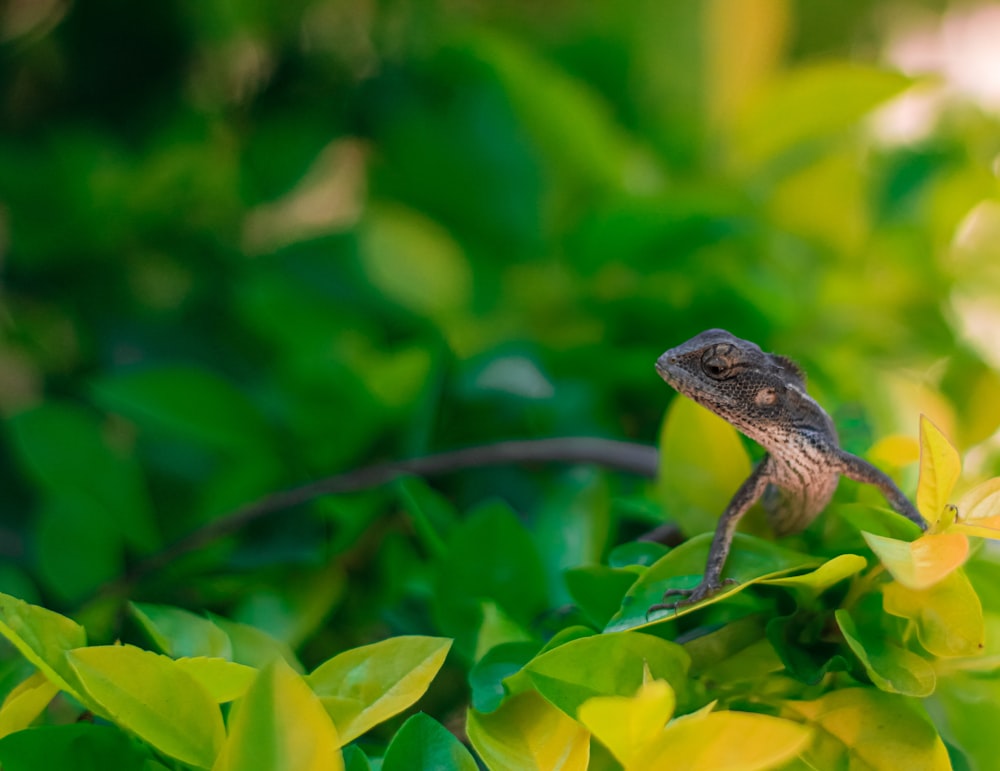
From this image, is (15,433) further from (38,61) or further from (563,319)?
(38,61)

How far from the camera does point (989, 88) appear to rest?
1.47 m

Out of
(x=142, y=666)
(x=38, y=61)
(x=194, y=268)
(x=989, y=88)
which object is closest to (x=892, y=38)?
(x=989, y=88)

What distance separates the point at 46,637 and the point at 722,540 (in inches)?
11.0

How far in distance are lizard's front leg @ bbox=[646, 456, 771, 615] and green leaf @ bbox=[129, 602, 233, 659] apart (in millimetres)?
184

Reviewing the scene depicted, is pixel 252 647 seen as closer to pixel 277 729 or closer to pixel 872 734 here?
pixel 277 729

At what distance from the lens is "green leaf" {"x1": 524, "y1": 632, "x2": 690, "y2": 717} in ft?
1.05

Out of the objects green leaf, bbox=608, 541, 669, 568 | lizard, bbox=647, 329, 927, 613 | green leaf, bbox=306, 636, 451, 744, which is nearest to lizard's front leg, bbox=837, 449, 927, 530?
lizard, bbox=647, 329, 927, 613

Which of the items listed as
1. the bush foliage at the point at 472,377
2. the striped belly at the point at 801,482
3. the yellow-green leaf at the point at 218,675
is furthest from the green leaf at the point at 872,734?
the yellow-green leaf at the point at 218,675

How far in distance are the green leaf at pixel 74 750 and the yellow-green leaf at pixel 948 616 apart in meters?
0.29

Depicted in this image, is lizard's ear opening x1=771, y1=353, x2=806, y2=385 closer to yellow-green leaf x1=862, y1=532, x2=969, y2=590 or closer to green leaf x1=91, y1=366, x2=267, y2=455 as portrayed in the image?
yellow-green leaf x1=862, y1=532, x2=969, y2=590

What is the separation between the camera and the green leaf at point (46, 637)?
0.32 m

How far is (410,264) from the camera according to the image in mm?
786

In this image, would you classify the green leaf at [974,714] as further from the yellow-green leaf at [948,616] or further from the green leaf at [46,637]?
the green leaf at [46,637]

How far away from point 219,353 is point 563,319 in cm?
38
